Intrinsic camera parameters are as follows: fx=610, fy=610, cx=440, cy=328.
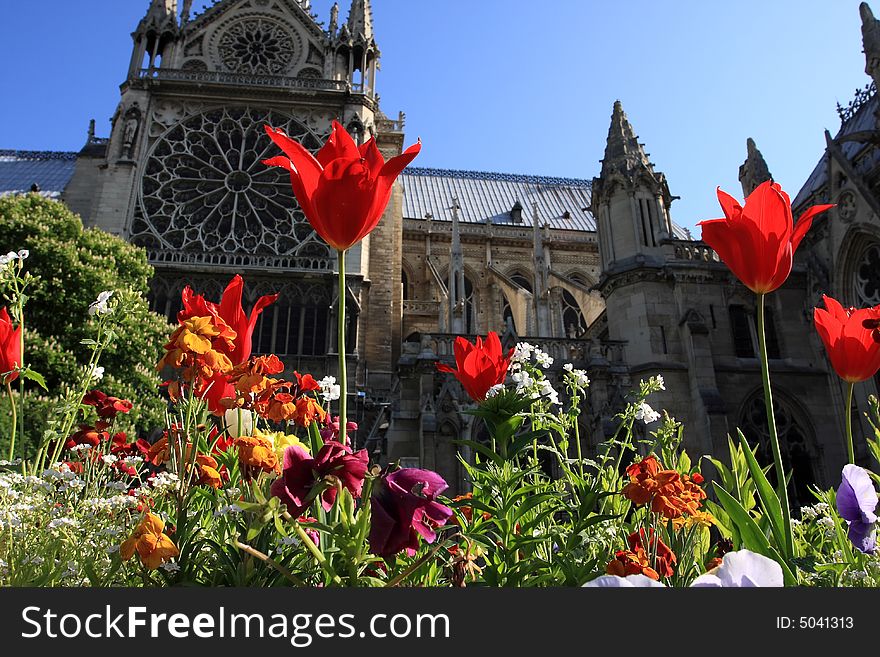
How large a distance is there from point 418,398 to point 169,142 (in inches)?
612

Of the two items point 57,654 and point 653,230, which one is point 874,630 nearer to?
point 57,654

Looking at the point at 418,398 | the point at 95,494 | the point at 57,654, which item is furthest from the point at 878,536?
the point at 418,398

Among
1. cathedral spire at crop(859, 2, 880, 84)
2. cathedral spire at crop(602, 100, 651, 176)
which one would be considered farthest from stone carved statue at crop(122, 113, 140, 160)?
cathedral spire at crop(859, 2, 880, 84)

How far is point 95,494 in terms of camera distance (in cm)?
269

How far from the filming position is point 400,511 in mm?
1566

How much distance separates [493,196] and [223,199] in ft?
66.5

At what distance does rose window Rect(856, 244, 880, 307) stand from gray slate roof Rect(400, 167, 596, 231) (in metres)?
20.9

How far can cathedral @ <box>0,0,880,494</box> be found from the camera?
1368cm

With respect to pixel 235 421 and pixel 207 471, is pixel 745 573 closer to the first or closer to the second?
pixel 207 471

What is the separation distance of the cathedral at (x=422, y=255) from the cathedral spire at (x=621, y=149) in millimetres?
55

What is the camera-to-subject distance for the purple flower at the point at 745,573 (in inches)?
41.9

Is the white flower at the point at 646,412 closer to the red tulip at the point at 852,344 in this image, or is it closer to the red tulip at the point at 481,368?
the red tulip at the point at 481,368

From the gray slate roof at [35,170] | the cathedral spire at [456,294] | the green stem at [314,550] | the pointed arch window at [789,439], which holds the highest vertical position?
the gray slate roof at [35,170]

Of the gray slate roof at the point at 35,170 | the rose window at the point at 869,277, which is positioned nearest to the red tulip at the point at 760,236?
the rose window at the point at 869,277
